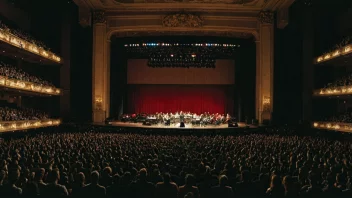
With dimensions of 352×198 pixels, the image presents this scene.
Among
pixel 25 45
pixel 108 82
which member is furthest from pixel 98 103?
pixel 25 45

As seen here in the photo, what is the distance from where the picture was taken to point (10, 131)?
2073cm

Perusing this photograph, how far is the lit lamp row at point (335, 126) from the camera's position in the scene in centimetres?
2139

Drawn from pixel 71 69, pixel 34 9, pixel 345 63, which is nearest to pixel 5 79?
pixel 71 69

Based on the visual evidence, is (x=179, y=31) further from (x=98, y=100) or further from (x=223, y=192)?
(x=223, y=192)

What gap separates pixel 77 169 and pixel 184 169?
8.51 ft

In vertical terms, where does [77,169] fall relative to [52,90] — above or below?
below

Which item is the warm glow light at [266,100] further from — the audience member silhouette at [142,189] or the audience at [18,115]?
the audience member silhouette at [142,189]

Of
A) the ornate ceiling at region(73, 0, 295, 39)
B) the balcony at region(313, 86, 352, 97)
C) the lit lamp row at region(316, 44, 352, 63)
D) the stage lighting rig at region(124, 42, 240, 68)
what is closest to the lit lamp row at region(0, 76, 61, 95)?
the ornate ceiling at region(73, 0, 295, 39)

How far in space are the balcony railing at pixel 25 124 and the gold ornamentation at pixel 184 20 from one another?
13.2 metres

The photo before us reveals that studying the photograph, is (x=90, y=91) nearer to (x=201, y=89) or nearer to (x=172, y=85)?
(x=172, y=85)

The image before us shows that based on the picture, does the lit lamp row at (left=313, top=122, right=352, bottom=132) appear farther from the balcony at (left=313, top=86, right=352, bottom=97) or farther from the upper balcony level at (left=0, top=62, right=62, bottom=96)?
the upper balcony level at (left=0, top=62, right=62, bottom=96)

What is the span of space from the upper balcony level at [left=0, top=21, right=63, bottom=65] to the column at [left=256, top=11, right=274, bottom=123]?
18170 mm

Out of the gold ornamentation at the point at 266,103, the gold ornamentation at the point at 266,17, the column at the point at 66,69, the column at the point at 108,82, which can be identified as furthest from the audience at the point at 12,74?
the gold ornamentation at the point at 266,17

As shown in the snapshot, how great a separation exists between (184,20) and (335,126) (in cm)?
1509
